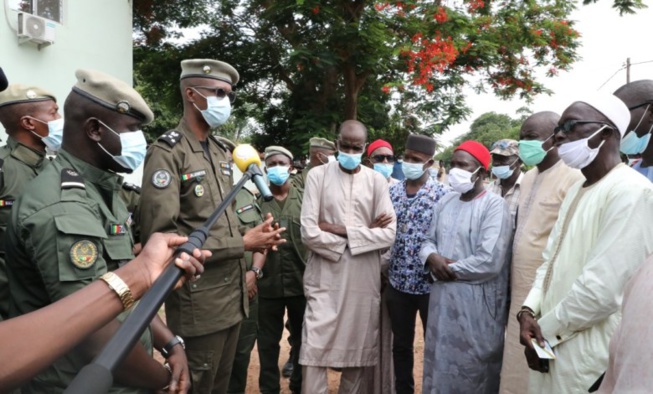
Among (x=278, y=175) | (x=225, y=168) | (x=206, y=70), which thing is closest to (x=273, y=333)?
(x=278, y=175)

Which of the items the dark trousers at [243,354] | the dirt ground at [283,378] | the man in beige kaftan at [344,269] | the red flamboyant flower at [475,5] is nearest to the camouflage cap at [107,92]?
the man in beige kaftan at [344,269]

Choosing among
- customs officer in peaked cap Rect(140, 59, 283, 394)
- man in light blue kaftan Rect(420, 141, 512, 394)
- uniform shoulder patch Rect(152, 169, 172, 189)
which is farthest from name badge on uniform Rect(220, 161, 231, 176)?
man in light blue kaftan Rect(420, 141, 512, 394)

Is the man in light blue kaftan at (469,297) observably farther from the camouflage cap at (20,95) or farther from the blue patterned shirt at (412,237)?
the camouflage cap at (20,95)

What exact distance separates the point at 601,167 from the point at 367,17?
661 cm

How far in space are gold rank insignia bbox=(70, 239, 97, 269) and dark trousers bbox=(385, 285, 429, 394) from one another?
2.96 m

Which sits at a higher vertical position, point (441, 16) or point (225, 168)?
point (441, 16)

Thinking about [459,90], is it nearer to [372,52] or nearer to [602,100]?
[372,52]

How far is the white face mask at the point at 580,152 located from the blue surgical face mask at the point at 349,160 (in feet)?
6.00

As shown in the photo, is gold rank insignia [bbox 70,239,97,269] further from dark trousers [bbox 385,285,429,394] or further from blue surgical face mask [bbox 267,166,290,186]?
blue surgical face mask [bbox 267,166,290,186]

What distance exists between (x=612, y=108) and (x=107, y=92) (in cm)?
244

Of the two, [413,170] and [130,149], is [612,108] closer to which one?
[413,170]

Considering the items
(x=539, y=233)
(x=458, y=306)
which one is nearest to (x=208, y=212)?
(x=458, y=306)

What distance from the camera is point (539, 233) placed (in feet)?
11.4

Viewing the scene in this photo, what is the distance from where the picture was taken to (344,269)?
157 inches
